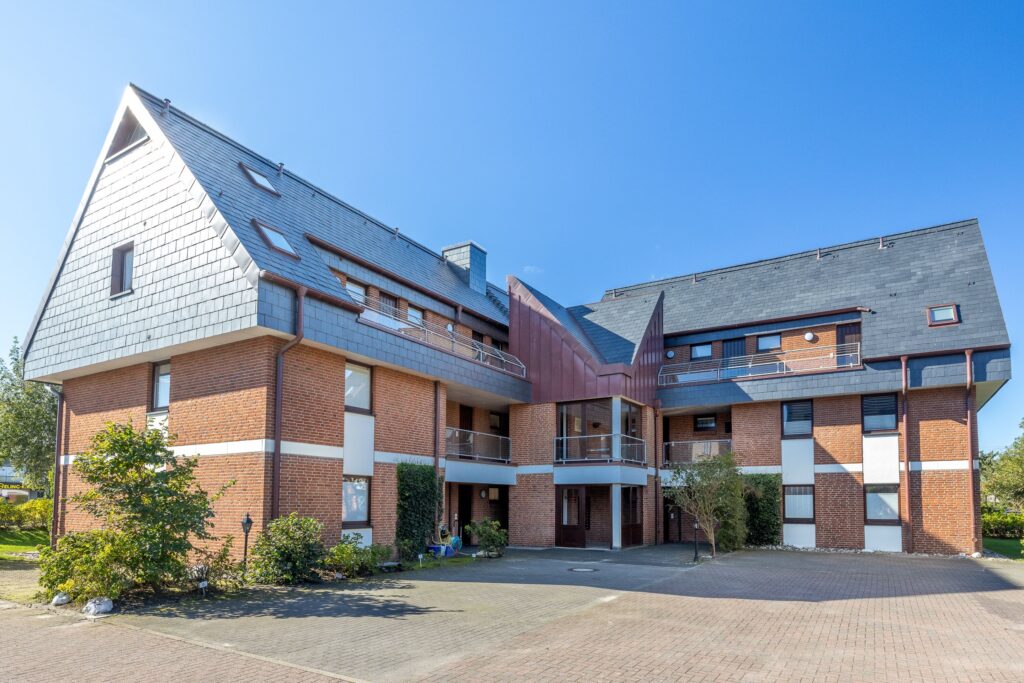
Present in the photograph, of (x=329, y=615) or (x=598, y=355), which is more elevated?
(x=598, y=355)

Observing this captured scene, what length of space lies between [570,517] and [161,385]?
39.6ft

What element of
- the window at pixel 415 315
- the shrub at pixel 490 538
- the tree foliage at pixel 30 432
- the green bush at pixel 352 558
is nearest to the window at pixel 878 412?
the shrub at pixel 490 538

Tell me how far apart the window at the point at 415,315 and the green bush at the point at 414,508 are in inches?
160

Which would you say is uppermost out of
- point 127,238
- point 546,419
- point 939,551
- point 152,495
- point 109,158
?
point 109,158

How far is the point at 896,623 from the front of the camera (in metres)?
10.5

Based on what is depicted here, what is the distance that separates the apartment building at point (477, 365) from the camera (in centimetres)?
1495

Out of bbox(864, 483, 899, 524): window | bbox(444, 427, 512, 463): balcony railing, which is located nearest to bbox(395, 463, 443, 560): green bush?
bbox(444, 427, 512, 463): balcony railing

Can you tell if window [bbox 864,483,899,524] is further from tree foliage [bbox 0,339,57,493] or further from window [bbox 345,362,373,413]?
tree foliage [bbox 0,339,57,493]

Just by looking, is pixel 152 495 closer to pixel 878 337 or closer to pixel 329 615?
pixel 329 615

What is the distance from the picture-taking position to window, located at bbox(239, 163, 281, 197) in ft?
58.1

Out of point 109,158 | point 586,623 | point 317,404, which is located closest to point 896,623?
point 586,623

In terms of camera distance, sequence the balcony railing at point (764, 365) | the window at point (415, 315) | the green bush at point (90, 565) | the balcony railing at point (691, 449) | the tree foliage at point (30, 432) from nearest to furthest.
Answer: the green bush at point (90, 565), the window at point (415, 315), the balcony railing at point (764, 365), the balcony railing at point (691, 449), the tree foliage at point (30, 432)

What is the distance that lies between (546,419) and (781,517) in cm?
795

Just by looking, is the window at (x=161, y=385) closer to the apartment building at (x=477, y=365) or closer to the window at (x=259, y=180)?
the apartment building at (x=477, y=365)
